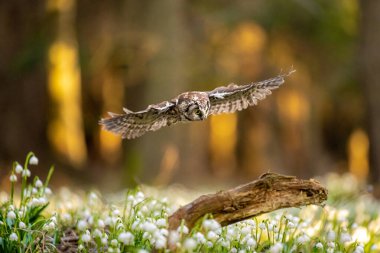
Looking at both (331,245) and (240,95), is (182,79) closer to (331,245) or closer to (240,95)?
(240,95)

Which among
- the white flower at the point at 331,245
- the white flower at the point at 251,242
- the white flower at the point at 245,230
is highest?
the white flower at the point at 245,230

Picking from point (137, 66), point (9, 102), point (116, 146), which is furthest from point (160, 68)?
point (116, 146)

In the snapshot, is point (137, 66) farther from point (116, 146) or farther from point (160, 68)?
point (116, 146)

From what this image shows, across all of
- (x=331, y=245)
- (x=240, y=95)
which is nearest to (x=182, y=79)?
(x=240, y=95)

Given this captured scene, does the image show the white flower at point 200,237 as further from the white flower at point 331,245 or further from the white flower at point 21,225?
the white flower at point 21,225

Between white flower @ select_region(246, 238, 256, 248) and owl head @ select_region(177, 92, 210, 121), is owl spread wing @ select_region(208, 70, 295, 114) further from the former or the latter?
white flower @ select_region(246, 238, 256, 248)

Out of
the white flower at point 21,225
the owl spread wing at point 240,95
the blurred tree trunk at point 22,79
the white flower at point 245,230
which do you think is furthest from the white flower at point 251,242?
the blurred tree trunk at point 22,79

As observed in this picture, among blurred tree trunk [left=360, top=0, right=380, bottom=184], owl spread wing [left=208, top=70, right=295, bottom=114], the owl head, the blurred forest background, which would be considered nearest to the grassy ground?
the owl head
